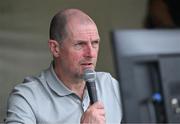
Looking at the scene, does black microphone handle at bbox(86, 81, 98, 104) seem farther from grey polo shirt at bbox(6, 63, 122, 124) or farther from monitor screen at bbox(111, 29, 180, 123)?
monitor screen at bbox(111, 29, 180, 123)

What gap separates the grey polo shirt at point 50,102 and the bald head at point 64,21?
0.14 meters

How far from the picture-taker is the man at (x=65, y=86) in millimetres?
1742

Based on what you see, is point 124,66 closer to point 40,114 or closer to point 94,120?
point 94,120

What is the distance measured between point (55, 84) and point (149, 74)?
0.86 metres

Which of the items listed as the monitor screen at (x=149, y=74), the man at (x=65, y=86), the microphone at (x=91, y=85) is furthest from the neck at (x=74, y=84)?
the monitor screen at (x=149, y=74)

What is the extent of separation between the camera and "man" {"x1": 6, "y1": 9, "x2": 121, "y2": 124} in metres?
1.74

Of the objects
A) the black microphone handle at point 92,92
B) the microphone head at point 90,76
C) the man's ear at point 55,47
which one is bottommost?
the black microphone handle at point 92,92

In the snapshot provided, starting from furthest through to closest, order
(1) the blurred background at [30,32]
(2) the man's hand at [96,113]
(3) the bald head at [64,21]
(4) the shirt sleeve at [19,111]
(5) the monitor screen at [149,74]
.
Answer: (1) the blurred background at [30,32] → (3) the bald head at [64,21] → (4) the shirt sleeve at [19,111] → (2) the man's hand at [96,113] → (5) the monitor screen at [149,74]

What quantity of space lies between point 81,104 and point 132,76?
2.73 ft

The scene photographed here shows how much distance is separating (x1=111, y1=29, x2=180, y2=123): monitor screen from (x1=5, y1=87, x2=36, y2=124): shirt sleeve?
0.75 metres

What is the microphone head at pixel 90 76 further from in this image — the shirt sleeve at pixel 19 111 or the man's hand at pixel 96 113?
the shirt sleeve at pixel 19 111

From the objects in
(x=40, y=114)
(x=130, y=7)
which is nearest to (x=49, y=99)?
(x=40, y=114)

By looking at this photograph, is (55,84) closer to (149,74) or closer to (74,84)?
(74,84)

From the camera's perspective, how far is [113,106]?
187 centimetres
